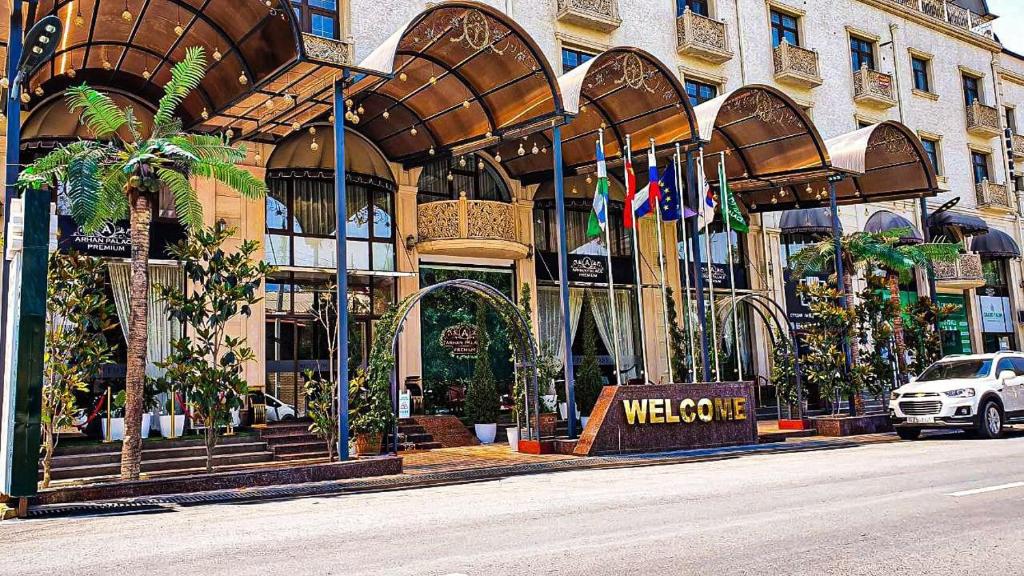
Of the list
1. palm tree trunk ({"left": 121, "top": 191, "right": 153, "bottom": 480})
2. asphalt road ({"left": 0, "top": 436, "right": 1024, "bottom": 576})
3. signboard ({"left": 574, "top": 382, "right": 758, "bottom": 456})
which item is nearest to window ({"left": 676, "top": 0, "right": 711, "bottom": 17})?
signboard ({"left": 574, "top": 382, "right": 758, "bottom": 456})

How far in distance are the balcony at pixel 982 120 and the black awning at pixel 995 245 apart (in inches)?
171

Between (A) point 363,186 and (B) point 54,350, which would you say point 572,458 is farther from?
(A) point 363,186

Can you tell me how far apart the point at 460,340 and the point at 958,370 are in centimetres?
1109

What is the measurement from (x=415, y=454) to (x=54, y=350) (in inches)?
266

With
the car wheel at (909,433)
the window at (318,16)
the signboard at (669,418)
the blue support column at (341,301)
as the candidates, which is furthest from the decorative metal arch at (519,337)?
the car wheel at (909,433)

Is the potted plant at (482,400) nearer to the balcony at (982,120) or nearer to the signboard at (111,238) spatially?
the signboard at (111,238)

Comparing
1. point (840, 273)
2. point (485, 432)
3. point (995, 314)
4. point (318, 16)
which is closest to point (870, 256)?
point (840, 273)

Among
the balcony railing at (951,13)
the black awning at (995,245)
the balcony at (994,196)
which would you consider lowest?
the black awning at (995,245)

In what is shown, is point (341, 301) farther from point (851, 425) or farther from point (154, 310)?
point (851, 425)

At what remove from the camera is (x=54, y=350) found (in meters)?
11.5

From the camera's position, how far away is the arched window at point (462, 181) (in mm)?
21453

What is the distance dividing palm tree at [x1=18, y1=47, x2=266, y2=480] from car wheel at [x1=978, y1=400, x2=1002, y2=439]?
44.3ft

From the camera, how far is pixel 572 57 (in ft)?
76.2

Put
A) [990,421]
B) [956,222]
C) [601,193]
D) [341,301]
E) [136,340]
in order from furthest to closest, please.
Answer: [956,222], [601,193], [990,421], [341,301], [136,340]
